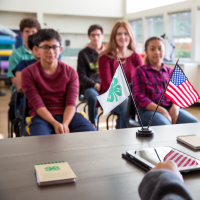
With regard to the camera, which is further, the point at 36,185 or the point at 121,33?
the point at 121,33

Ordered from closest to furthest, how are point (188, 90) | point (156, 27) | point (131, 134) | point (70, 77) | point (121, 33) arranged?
1. point (131, 134)
2. point (188, 90)
3. point (70, 77)
4. point (121, 33)
5. point (156, 27)

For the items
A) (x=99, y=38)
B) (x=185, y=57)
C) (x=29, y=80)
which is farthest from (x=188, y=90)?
(x=185, y=57)

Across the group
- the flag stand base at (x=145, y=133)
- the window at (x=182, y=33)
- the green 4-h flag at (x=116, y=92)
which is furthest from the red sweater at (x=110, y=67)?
the window at (x=182, y=33)

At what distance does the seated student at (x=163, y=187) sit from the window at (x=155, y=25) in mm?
7073

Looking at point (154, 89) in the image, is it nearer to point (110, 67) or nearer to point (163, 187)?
point (110, 67)

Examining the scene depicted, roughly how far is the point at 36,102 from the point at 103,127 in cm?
204

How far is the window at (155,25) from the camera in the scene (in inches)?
291

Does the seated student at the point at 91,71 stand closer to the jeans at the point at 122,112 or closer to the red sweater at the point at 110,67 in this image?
the red sweater at the point at 110,67

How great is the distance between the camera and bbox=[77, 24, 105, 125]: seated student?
10.8 feet

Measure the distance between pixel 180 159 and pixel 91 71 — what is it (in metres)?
2.64

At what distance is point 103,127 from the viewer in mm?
3971

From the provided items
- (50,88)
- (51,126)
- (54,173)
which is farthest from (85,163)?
(50,88)

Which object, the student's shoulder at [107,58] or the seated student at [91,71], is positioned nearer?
the student's shoulder at [107,58]

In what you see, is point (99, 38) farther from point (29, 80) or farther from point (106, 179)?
point (106, 179)
